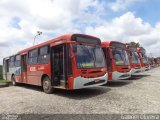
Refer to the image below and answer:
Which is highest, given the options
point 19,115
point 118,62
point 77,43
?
point 77,43

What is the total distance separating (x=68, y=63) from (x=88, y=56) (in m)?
1.10

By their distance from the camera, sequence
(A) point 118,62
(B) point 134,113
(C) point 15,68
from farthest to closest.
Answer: (C) point 15,68
(A) point 118,62
(B) point 134,113

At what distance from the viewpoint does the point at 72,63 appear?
8820mm

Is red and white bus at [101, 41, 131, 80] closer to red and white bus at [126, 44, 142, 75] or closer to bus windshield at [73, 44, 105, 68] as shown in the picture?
bus windshield at [73, 44, 105, 68]

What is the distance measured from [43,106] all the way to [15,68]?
9762mm

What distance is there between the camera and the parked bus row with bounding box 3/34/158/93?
895 centimetres

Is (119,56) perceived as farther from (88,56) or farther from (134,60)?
(134,60)

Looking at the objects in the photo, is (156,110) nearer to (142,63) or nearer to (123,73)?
(123,73)

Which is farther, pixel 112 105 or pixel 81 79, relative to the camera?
pixel 81 79

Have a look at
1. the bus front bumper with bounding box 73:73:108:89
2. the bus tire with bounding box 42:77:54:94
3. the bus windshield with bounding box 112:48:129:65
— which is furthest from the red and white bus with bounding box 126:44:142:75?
the bus tire with bounding box 42:77:54:94

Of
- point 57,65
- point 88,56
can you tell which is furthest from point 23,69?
point 88,56

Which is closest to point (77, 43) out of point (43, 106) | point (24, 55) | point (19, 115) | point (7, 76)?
point (43, 106)

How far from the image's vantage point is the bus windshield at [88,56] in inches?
358

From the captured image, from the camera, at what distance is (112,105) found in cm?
736
